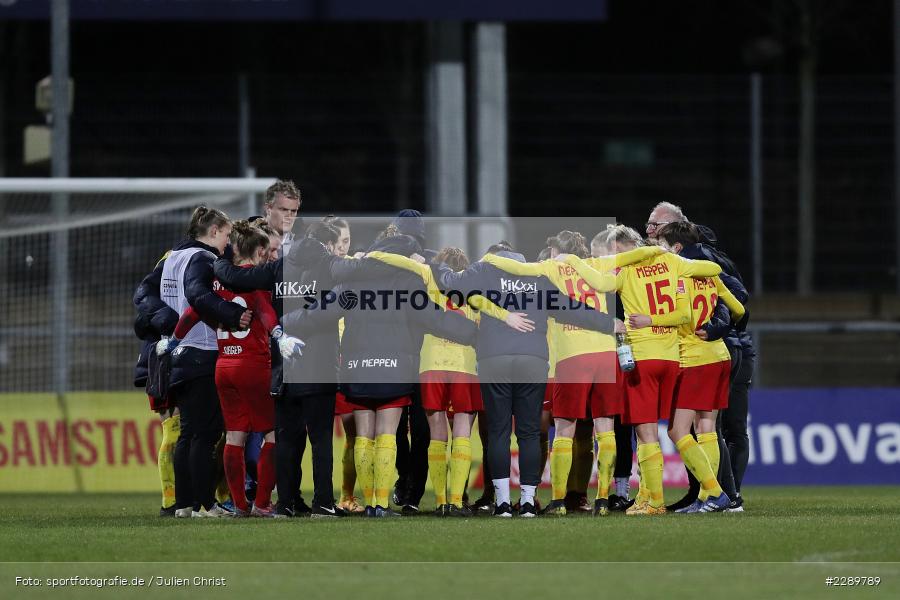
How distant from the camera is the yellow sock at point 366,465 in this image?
35.1 ft

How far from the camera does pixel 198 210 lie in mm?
11086

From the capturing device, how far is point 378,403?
35.0 ft

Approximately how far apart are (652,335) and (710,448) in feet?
3.05

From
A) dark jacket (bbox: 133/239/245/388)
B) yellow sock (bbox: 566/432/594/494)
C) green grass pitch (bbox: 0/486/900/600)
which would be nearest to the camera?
green grass pitch (bbox: 0/486/900/600)

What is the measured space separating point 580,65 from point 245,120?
18.7 m

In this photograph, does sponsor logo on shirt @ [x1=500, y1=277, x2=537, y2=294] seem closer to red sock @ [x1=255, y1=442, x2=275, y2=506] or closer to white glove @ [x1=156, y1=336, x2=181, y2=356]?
red sock @ [x1=255, y1=442, x2=275, y2=506]

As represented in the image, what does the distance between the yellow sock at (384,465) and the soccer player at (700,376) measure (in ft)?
5.89

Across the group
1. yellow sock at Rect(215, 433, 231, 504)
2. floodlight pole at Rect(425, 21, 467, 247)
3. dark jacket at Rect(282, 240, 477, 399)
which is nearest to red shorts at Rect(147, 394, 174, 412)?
yellow sock at Rect(215, 433, 231, 504)

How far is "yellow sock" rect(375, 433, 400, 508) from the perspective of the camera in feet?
34.6

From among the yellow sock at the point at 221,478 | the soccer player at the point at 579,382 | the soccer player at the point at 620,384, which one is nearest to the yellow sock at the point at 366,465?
the yellow sock at the point at 221,478

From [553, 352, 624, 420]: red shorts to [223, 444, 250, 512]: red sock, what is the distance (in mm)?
2139

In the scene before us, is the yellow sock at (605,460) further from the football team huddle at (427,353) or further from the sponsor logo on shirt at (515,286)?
the sponsor logo on shirt at (515,286)

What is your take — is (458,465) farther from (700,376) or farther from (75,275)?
(75,275)

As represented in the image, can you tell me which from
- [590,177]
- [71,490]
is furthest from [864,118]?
[71,490]
